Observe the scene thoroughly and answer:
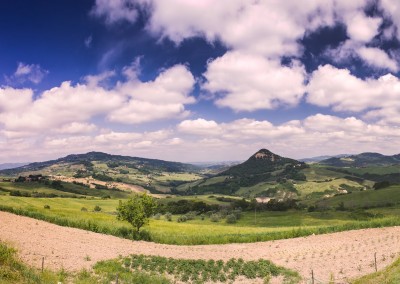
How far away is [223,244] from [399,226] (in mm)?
32448

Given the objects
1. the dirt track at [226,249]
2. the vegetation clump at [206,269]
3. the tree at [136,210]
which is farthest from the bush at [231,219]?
the vegetation clump at [206,269]

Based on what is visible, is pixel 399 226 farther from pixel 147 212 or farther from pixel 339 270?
pixel 147 212

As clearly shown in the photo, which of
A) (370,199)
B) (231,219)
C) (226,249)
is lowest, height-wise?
(231,219)

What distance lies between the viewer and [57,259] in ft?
133

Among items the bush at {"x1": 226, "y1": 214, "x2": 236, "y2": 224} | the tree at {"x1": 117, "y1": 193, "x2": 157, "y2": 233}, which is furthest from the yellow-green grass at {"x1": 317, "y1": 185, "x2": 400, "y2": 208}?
the tree at {"x1": 117, "y1": 193, "x2": 157, "y2": 233}

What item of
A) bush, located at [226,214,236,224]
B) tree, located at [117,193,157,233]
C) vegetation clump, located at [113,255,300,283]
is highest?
tree, located at [117,193,157,233]

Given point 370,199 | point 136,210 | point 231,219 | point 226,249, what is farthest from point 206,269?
point 370,199

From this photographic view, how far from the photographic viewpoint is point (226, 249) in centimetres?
5719

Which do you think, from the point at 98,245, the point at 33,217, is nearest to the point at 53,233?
the point at 98,245

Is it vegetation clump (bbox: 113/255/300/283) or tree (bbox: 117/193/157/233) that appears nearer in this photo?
vegetation clump (bbox: 113/255/300/283)

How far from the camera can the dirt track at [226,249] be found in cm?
4112

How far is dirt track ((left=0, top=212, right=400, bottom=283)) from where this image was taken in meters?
41.1

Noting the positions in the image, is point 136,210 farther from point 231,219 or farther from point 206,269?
point 231,219

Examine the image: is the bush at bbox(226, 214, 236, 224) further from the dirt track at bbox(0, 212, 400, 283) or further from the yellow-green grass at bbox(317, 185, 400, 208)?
the yellow-green grass at bbox(317, 185, 400, 208)
